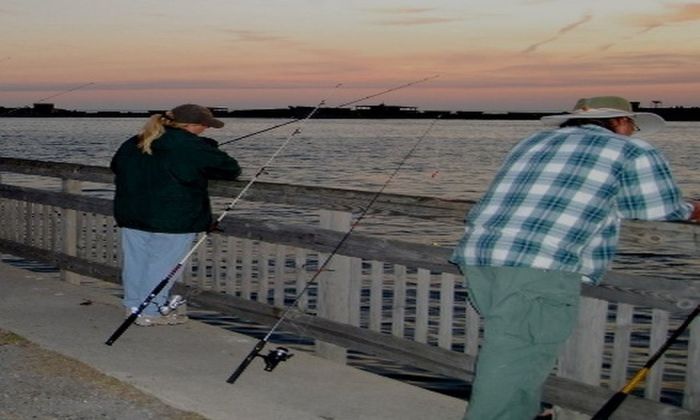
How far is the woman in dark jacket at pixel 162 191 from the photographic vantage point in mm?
7203

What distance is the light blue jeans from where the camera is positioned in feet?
24.7

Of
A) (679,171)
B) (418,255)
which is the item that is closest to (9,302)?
(418,255)

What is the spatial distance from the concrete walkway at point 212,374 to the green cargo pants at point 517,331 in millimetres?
1461

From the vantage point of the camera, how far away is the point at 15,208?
10.3 meters

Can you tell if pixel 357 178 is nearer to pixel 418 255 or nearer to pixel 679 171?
pixel 679 171

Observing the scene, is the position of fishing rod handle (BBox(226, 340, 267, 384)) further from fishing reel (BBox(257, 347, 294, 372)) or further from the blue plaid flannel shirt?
the blue plaid flannel shirt

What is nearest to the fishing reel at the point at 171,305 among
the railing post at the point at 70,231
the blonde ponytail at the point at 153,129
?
the blonde ponytail at the point at 153,129

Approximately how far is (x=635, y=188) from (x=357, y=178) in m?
48.3

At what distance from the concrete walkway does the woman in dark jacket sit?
44 cm

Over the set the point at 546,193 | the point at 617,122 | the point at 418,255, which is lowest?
the point at 418,255

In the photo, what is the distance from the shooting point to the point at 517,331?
4.16 metres

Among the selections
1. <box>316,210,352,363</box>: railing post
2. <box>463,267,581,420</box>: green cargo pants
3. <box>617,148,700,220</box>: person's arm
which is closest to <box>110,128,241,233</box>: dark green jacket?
<box>316,210,352,363</box>: railing post

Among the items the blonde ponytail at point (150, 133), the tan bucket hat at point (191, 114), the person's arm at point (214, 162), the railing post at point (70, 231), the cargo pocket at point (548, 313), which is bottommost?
the railing post at point (70, 231)

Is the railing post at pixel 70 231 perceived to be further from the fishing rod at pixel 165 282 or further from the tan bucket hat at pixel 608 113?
the tan bucket hat at pixel 608 113
